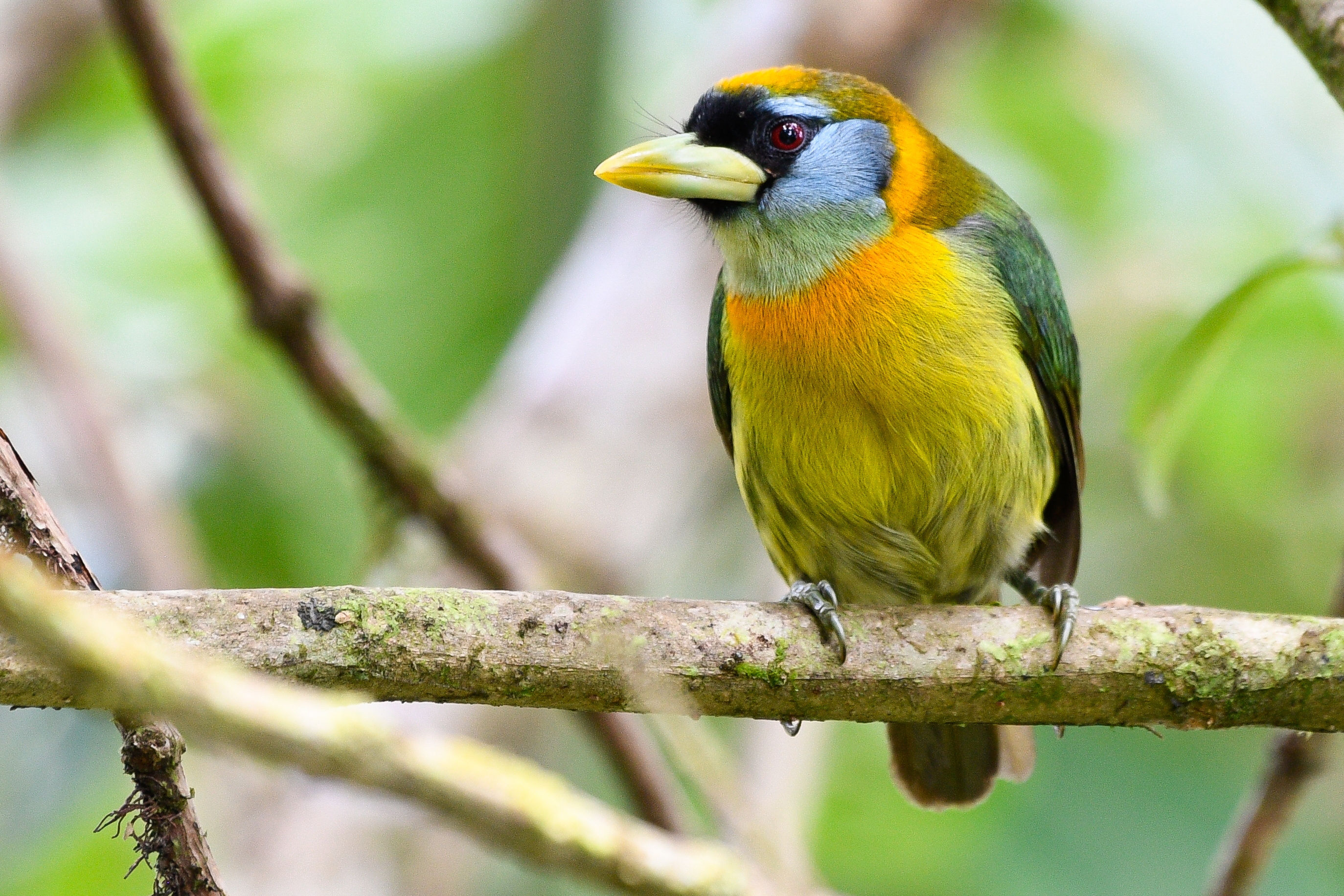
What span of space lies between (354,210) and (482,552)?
7.37ft

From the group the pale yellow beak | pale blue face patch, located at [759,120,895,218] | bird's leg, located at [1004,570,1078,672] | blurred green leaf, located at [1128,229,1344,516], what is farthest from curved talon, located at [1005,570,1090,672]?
the pale yellow beak

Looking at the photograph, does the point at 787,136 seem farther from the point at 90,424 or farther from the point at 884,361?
the point at 90,424

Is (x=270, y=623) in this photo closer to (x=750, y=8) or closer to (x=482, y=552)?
(x=482, y=552)

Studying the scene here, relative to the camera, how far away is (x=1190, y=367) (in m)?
2.61

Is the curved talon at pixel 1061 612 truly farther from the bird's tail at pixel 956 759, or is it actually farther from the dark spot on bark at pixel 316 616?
the dark spot on bark at pixel 316 616

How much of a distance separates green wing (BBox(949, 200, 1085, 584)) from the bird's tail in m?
0.38

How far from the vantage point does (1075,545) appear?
305 centimetres

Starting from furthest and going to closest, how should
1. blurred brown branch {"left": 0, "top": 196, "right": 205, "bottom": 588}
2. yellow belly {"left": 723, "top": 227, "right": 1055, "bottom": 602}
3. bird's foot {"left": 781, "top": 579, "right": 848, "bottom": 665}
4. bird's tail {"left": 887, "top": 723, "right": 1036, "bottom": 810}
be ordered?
blurred brown branch {"left": 0, "top": 196, "right": 205, "bottom": 588} < bird's tail {"left": 887, "top": 723, "right": 1036, "bottom": 810} < yellow belly {"left": 723, "top": 227, "right": 1055, "bottom": 602} < bird's foot {"left": 781, "top": 579, "right": 848, "bottom": 665}

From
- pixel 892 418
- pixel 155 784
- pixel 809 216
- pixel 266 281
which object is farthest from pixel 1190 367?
pixel 155 784

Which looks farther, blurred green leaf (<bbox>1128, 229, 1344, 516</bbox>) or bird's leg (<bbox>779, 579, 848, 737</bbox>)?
blurred green leaf (<bbox>1128, 229, 1344, 516</bbox>)

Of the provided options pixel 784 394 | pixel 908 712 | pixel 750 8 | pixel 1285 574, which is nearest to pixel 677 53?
pixel 750 8

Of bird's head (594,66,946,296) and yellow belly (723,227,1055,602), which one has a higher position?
bird's head (594,66,946,296)

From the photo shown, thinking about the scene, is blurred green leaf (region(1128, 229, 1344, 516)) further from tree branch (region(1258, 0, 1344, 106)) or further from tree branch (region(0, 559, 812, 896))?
tree branch (region(0, 559, 812, 896))

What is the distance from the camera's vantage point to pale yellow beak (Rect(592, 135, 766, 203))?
2.75 metres
